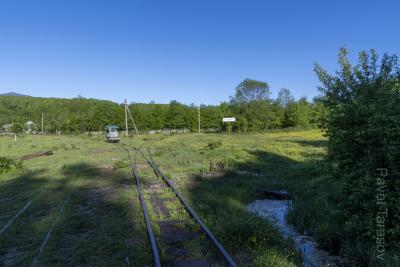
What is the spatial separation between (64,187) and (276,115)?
88525mm

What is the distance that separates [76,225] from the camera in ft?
27.8

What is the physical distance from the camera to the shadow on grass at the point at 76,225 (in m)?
6.41

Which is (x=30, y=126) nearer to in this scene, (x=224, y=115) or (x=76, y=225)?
(x=224, y=115)

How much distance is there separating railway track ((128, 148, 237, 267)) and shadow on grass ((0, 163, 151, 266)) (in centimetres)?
28

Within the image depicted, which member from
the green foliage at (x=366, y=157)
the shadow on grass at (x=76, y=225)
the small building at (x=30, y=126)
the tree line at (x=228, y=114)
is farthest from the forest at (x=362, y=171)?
the small building at (x=30, y=126)

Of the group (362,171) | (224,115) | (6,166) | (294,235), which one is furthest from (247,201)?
(224,115)

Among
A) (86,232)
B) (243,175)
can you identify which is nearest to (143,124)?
(243,175)

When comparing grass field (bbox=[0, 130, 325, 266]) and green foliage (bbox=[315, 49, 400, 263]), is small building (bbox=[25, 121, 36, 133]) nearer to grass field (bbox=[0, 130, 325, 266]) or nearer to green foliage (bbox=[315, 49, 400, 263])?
grass field (bbox=[0, 130, 325, 266])

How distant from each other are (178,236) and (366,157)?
4076 millimetres

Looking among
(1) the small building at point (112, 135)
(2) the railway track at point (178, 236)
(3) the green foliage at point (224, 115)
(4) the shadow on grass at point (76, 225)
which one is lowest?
(4) the shadow on grass at point (76, 225)

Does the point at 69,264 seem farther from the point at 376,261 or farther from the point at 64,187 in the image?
the point at 64,187

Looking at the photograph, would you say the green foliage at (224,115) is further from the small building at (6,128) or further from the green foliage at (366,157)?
the green foliage at (366,157)

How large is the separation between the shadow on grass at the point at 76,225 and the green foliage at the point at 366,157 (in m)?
3.94

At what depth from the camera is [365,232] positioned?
6.14 metres
